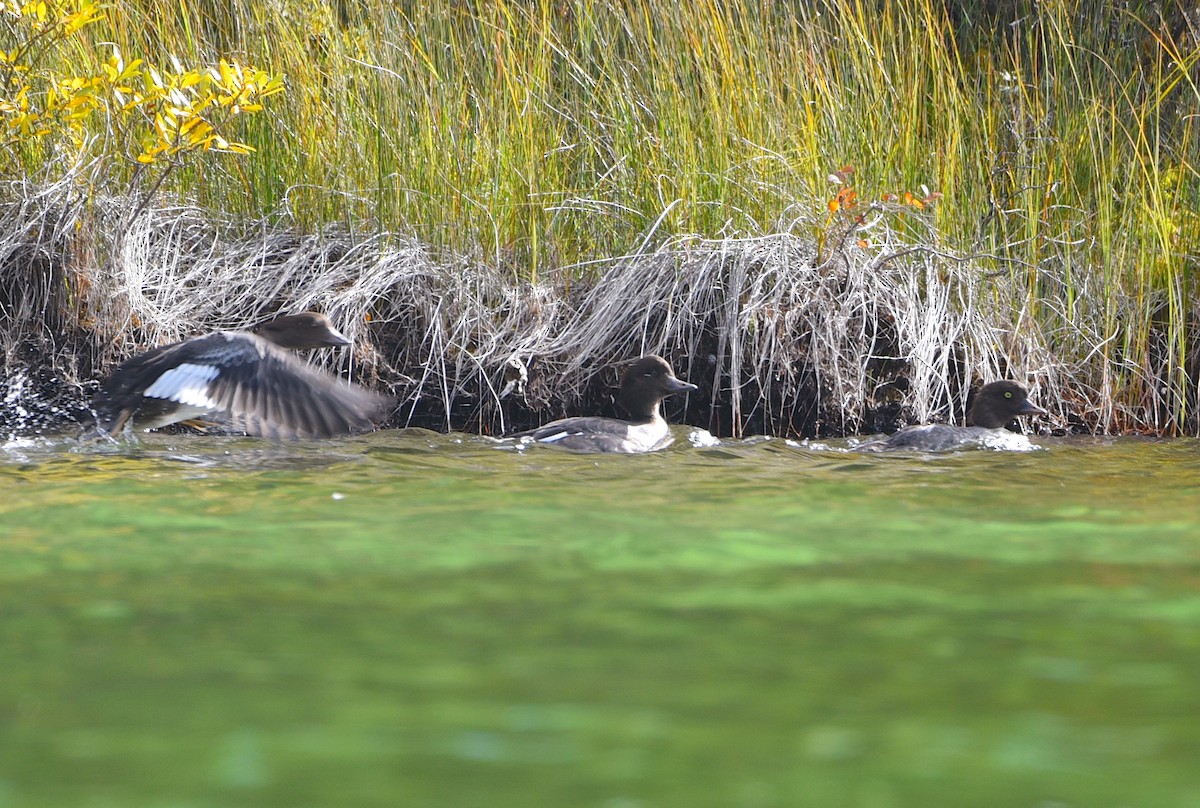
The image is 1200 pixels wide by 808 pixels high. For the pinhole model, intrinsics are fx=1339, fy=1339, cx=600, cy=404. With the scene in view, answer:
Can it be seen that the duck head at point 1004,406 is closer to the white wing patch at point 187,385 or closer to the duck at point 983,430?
the duck at point 983,430

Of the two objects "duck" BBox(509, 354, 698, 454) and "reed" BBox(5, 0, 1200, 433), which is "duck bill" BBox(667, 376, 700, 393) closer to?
"duck" BBox(509, 354, 698, 454)

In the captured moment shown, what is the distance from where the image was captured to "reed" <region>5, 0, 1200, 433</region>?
6129mm

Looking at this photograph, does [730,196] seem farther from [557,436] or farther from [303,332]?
[303,332]

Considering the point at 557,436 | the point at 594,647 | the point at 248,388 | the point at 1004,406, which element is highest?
the point at 248,388

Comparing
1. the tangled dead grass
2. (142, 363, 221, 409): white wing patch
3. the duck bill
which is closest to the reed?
the tangled dead grass

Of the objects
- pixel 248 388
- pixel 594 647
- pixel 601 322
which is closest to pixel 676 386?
pixel 601 322

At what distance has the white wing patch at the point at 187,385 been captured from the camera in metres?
5.00

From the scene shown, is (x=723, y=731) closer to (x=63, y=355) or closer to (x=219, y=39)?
(x=63, y=355)

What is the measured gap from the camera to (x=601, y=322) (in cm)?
623

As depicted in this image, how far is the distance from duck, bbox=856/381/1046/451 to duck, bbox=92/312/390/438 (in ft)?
6.77

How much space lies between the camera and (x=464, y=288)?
621 centimetres

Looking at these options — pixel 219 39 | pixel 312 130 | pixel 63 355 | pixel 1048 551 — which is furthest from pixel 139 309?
pixel 1048 551

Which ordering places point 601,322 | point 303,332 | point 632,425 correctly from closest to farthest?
point 632,425, point 303,332, point 601,322

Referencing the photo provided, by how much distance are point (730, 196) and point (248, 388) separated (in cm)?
269
